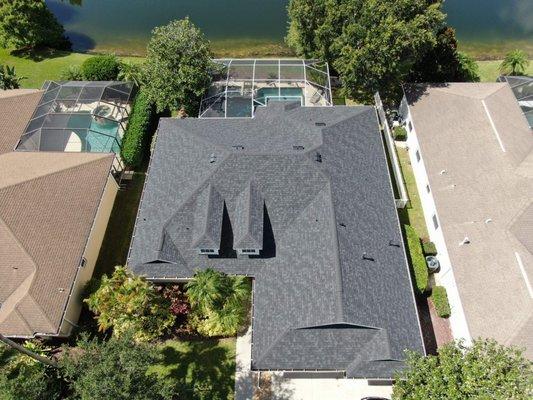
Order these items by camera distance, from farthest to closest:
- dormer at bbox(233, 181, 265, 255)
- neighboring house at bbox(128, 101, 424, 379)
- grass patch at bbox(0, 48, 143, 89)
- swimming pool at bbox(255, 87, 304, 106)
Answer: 1. grass patch at bbox(0, 48, 143, 89)
2. swimming pool at bbox(255, 87, 304, 106)
3. dormer at bbox(233, 181, 265, 255)
4. neighboring house at bbox(128, 101, 424, 379)

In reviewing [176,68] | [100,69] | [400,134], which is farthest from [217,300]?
[100,69]

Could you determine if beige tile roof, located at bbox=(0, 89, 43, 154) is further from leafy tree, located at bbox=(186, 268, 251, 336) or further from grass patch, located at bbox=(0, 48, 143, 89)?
leafy tree, located at bbox=(186, 268, 251, 336)

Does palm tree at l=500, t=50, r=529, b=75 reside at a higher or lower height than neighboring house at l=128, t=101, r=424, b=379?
higher

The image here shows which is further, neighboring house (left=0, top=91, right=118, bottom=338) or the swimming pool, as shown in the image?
the swimming pool

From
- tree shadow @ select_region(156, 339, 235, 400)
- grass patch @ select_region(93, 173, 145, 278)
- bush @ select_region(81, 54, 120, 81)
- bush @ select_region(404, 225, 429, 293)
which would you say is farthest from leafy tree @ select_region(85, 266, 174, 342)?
bush @ select_region(81, 54, 120, 81)

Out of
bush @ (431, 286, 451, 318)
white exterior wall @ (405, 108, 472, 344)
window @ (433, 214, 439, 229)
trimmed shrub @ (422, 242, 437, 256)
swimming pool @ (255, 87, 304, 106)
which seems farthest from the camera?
swimming pool @ (255, 87, 304, 106)

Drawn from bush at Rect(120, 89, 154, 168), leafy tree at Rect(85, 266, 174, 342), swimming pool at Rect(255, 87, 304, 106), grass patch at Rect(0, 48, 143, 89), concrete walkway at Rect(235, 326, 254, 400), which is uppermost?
grass patch at Rect(0, 48, 143, 89)
